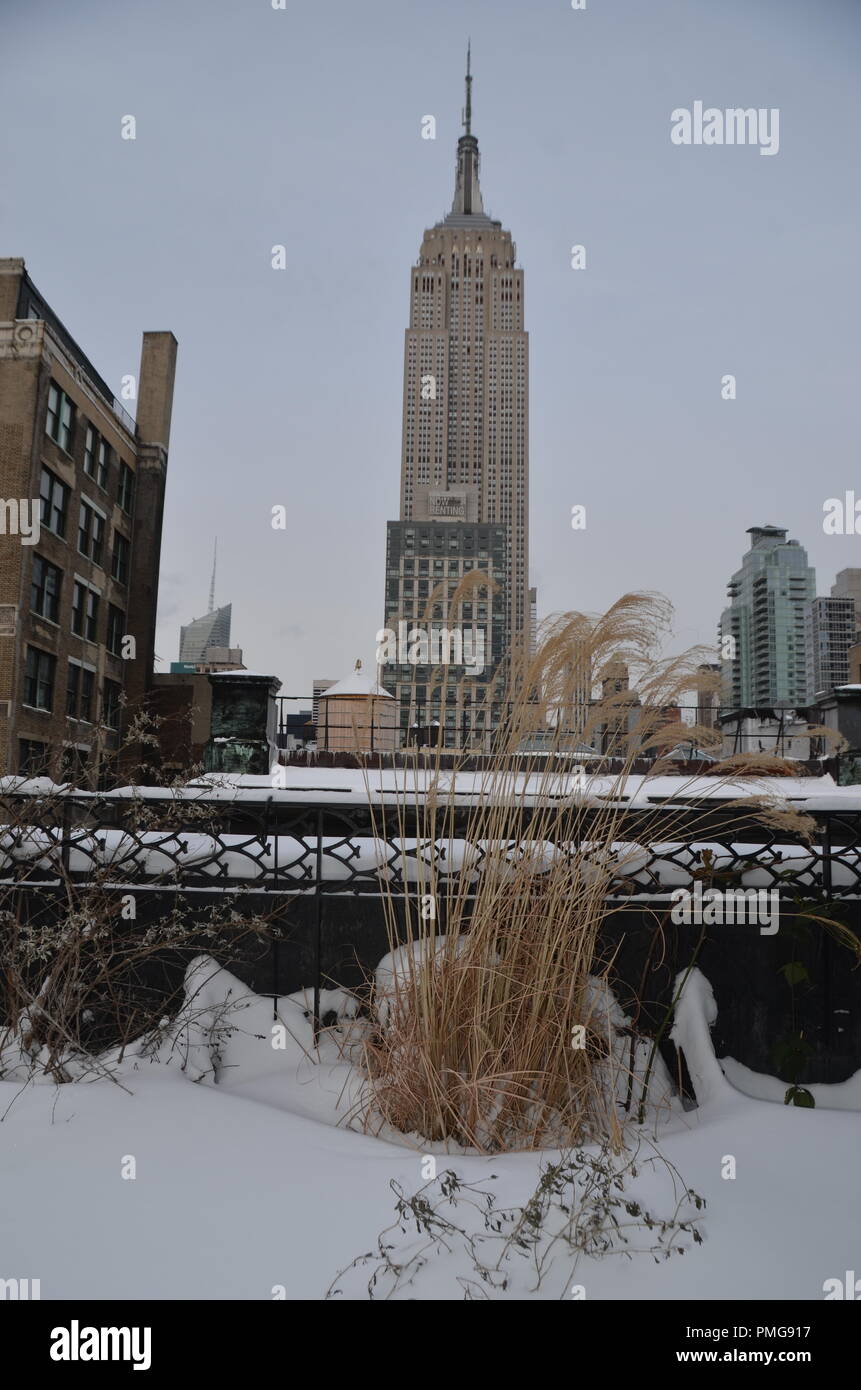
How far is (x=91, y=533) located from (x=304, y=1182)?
22201mm

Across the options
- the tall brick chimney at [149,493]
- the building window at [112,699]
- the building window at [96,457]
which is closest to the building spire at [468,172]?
the tall brick chimney at [149,493]

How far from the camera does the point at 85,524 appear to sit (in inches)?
840

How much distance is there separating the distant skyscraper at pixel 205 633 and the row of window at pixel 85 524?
131666mm

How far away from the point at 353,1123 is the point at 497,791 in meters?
1.09

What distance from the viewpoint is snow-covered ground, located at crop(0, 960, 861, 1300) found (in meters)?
1.69

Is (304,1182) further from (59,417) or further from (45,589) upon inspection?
(59,417)

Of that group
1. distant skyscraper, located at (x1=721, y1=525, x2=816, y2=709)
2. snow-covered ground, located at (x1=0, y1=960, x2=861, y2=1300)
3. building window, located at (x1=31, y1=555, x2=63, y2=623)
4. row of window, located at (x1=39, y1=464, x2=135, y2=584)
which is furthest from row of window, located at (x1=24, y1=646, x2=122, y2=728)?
distant skyscraper, located at (x1=721, y1=525, x2=816, y2=709)

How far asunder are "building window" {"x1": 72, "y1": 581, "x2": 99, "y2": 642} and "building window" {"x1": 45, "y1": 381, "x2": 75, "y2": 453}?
353 centimetres

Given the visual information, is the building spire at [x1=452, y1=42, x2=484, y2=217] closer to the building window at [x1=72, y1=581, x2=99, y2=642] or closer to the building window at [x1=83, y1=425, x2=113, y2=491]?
the building window at [x1=83, y1=425, x2=113, y2=491]

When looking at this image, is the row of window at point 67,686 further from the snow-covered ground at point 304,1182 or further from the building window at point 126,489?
the snow-covered ground at point 304,1182

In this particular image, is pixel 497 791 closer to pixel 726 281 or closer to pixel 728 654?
pixel 728 654

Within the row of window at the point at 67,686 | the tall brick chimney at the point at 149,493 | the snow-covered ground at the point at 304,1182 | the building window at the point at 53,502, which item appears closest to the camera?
the snow-covered ground at the point at 304,1182

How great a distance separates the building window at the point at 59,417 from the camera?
19109 millimetres

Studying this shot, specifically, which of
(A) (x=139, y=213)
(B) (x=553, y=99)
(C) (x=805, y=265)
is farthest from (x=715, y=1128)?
(A) (x=139, y=213)
